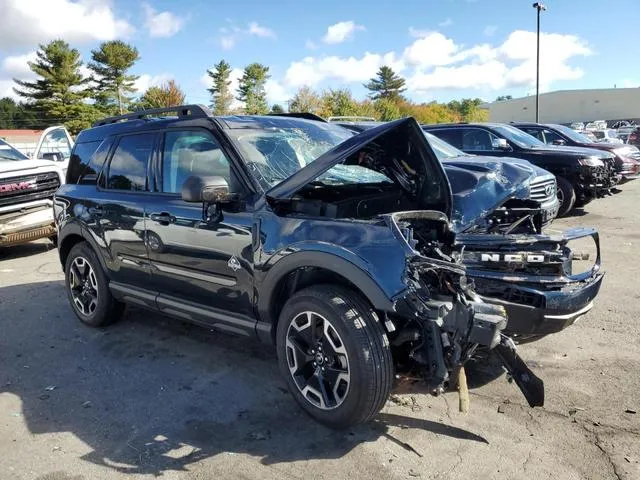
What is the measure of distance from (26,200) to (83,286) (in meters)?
4.30

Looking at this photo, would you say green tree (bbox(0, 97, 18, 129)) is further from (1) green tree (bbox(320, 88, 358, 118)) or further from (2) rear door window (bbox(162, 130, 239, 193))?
(2) rear door window (bbox(162, 130, 239, 193))

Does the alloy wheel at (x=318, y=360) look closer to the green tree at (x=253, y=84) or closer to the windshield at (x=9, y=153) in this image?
the windshield at (x=9, y=153)

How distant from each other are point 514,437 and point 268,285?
171 centimetres

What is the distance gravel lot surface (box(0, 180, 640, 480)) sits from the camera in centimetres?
293

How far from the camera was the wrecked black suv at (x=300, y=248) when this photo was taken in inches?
115

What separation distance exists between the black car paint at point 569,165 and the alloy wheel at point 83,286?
7.91 meters

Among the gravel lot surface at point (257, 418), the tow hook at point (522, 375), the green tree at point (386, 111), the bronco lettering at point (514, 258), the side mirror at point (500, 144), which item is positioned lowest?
the gravel lot surface at point (257, 418)

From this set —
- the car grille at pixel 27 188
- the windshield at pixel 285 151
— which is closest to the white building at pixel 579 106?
the car grille at pixel 27 188

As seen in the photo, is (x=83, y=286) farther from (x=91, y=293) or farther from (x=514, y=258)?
(x=514, y=258)

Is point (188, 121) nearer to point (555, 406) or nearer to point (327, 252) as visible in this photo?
point (327, 252)

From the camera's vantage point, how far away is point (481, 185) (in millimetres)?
6023

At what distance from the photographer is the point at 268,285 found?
136 inches

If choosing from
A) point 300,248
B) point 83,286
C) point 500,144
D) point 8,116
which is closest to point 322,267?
point 300,248

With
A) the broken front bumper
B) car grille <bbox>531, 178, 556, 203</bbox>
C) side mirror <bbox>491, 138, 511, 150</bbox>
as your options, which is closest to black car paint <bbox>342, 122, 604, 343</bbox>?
the broken front bumper
